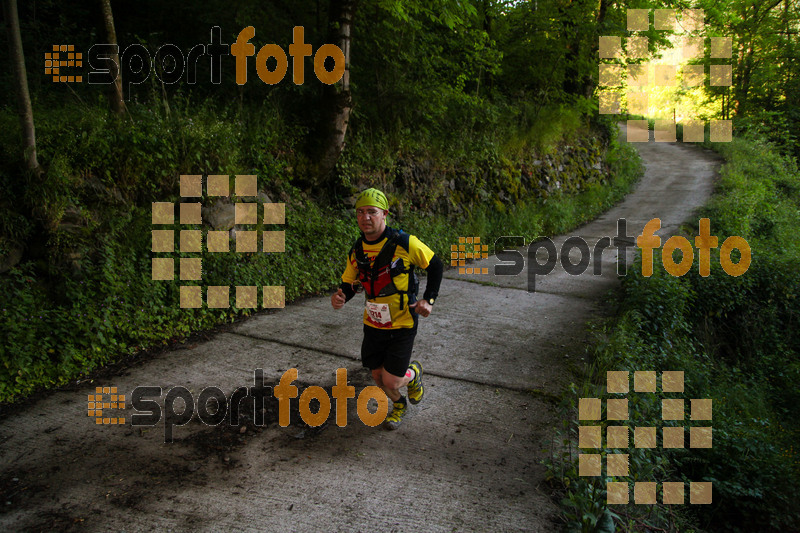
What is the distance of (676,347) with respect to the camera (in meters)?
6.21

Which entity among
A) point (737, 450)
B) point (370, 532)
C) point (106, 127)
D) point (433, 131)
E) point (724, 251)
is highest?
point (433, 131)

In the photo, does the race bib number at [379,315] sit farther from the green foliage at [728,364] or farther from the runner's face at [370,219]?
the green foliage at [728,364]

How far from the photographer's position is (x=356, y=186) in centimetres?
856

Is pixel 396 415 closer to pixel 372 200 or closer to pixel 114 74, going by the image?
pixel 372 200

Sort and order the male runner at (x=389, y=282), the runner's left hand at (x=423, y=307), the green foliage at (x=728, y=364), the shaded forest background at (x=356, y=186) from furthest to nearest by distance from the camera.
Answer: the shaded forest background at (x=356, y=186), the green foliage at (x=728, y=364), the male runner at (x=389, y=282), the runner's left hand at (x=423, y=307)

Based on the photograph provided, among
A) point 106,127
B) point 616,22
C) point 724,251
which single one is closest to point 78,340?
point 106,127

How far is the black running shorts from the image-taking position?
358 cm

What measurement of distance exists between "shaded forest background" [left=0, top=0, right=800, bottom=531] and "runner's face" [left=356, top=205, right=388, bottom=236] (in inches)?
79.5

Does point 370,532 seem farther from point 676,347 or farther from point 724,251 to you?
point 724,251

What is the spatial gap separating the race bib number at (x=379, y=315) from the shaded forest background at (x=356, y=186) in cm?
149

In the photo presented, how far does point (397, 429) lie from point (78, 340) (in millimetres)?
3111

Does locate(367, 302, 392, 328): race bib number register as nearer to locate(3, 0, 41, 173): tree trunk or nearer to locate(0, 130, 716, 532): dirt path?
locate(0, 130, 716, 532): dirt path

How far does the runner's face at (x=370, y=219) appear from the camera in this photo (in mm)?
3465

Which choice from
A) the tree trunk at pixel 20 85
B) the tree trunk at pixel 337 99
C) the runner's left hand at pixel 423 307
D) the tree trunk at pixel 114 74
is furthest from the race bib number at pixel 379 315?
the tree trunk at pixel 337 99
